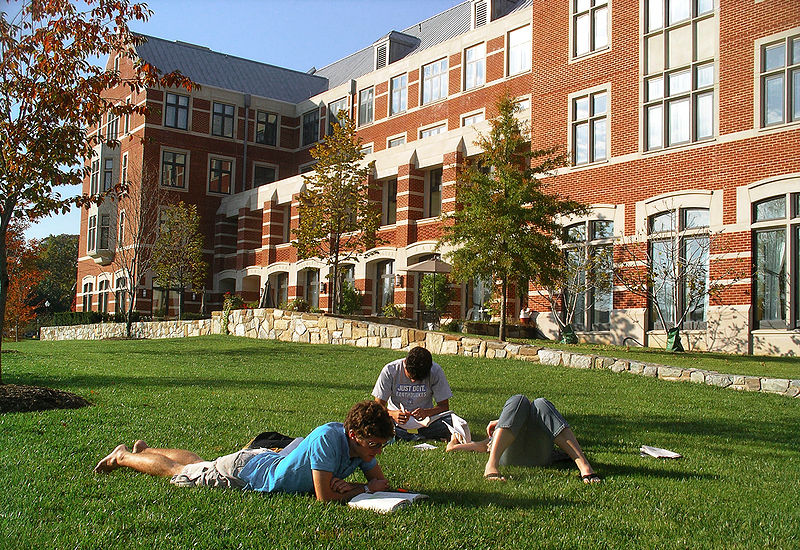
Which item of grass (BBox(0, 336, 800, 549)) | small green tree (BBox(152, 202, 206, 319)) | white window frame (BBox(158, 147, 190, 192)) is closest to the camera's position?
grass (BBox(0, 336, 800, 549))

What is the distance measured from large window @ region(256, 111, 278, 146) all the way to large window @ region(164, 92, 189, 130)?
425 centimetres

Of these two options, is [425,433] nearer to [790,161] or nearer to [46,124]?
[46,124]

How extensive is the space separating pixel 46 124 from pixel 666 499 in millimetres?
8996

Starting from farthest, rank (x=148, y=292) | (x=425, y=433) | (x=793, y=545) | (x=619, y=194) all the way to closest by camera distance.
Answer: (x=148, y=292) → (x=619, y=194) → (x=425, y=433) → (x=793, y=545)

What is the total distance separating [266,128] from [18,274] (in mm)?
15836

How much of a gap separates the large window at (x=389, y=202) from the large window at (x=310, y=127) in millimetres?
13336

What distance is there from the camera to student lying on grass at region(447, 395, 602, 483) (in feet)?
22.0

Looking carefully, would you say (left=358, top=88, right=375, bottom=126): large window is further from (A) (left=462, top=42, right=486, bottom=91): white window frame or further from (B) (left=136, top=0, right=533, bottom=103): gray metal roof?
(A) (left=462, top=42, right=486, bottom=91): white window frame

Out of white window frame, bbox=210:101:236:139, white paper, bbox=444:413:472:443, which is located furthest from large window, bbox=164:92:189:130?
white paper, bbox=444:413:472:443

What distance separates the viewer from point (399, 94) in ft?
124

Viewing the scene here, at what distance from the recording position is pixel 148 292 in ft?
137

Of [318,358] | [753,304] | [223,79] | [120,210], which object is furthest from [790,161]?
[223,79]

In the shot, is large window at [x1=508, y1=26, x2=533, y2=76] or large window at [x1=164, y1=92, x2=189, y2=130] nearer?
large window at [x1=508, y1=26, x2=533, y2=76]

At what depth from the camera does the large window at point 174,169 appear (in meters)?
42.3
